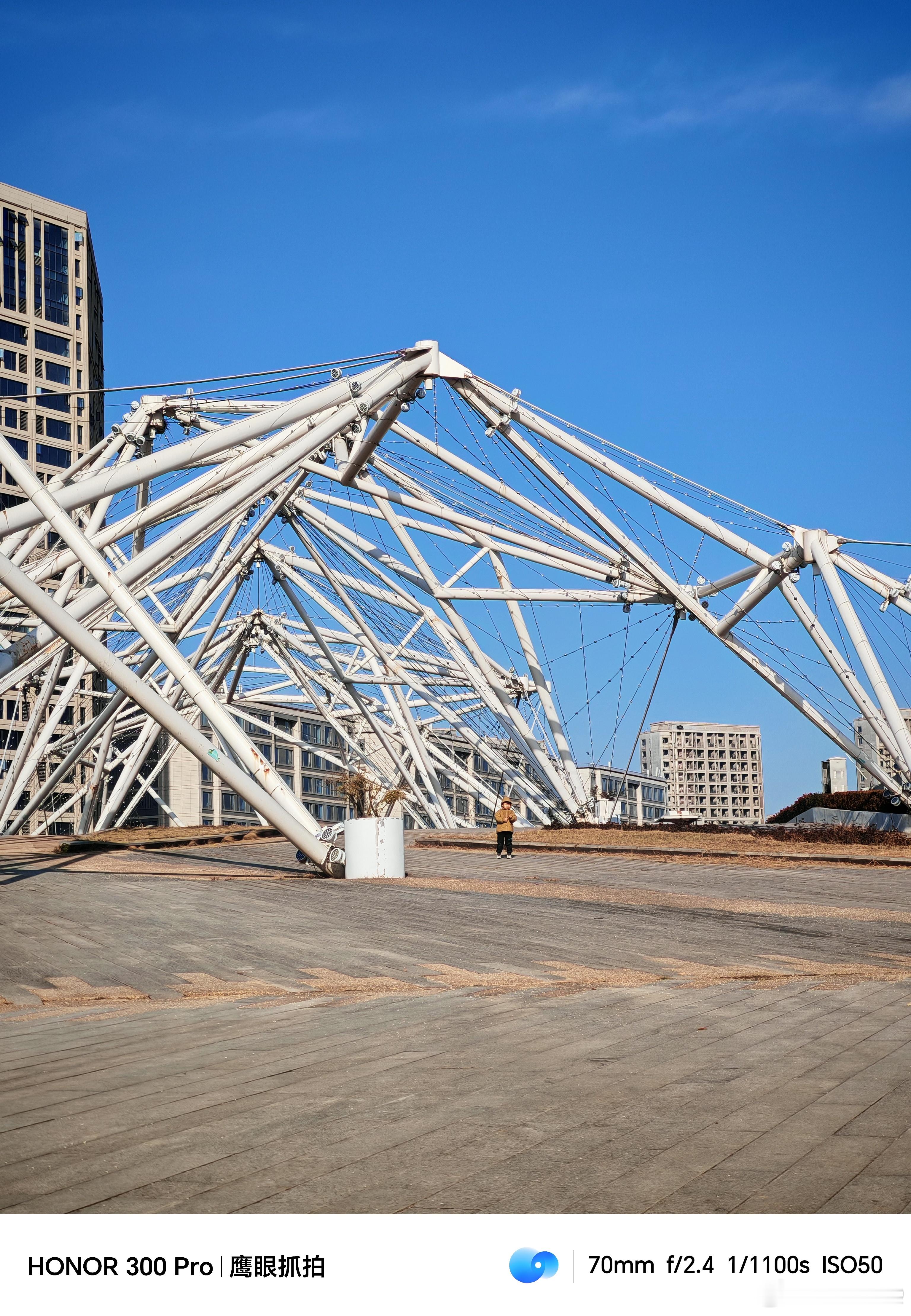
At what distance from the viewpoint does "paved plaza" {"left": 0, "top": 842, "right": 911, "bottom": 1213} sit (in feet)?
13.7

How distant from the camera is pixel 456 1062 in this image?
6387 mm

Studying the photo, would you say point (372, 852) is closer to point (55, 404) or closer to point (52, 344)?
point (55, 404)

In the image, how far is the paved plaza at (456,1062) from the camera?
165 inches

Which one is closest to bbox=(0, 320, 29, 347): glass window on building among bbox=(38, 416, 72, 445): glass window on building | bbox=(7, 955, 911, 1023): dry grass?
bbox=(38, 416, 72, 445): glass window on building

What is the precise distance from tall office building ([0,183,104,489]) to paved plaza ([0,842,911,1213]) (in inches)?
Result: 3769

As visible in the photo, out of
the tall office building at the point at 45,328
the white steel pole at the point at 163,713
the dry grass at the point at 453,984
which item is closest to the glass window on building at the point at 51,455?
the tall office building at the point at 45,328

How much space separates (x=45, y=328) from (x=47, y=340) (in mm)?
1045

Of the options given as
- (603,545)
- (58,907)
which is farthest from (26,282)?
(58,907)

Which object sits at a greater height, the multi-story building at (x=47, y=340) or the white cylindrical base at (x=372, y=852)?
the multi-story building at (x=47, y=340)

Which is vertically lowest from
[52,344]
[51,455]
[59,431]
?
[51,455]

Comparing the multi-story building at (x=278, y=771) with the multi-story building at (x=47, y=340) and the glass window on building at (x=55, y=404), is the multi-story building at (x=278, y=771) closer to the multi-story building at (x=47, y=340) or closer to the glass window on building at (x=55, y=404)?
the multi-story building at (x=47, y=340)
